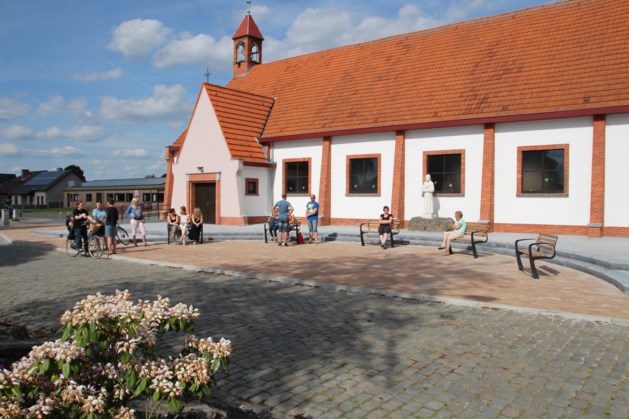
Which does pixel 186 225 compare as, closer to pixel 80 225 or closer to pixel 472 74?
pixel 80 225

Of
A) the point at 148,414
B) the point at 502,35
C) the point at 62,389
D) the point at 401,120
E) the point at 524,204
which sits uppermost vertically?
the point at 502,35

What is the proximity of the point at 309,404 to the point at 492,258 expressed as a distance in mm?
10637

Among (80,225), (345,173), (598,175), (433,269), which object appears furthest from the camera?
(345,173)

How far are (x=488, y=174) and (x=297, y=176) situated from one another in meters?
10.0

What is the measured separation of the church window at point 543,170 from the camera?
710 inches

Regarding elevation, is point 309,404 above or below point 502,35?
below

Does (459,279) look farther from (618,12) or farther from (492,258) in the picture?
(618,12)

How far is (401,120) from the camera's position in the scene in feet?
69.7

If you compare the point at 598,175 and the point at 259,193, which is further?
the point at 259,193

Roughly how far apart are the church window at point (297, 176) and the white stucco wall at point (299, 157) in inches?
7.8

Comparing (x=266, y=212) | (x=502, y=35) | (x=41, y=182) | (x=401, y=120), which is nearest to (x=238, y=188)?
(x=266, y=212)

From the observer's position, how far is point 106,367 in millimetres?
2980

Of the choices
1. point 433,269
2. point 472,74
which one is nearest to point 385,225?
point 433,269

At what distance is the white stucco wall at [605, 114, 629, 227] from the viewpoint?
55.0 ft
